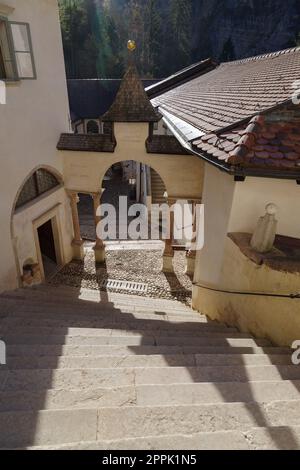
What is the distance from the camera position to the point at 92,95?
88.5ft

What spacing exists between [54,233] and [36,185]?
2.03 meters

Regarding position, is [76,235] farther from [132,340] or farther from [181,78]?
[181,78]

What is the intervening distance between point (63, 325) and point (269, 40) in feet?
150

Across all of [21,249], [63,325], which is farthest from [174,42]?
[63,325]

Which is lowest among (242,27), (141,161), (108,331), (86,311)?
(86,311)

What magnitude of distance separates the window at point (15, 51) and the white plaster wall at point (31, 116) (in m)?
0.19

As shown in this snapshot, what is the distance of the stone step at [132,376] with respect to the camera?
10.7 ft

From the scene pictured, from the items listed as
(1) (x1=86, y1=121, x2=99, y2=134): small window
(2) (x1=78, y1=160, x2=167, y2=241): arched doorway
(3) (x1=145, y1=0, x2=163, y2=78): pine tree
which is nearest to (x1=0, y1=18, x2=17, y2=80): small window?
(2) (x1=78, y1=160, x2=167, y2=241): arched doorway

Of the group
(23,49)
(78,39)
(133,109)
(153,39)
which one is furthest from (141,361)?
(153,39)

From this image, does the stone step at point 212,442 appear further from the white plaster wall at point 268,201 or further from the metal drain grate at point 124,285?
the metal drain grate at point 124,285

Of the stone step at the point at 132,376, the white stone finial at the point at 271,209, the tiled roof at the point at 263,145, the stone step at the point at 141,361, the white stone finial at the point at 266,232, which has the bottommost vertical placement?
the stone step at the point at 141,361

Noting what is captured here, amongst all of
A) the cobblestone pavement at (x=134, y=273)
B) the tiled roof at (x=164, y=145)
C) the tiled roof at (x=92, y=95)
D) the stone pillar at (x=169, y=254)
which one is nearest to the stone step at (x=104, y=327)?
the cobblestone pavement at (x=134, y=273)

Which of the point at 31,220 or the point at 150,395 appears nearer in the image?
the point at 150,395

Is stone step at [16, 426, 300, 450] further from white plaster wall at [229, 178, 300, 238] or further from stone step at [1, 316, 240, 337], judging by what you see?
white plaster wall at [229, 178, 300, 238]
